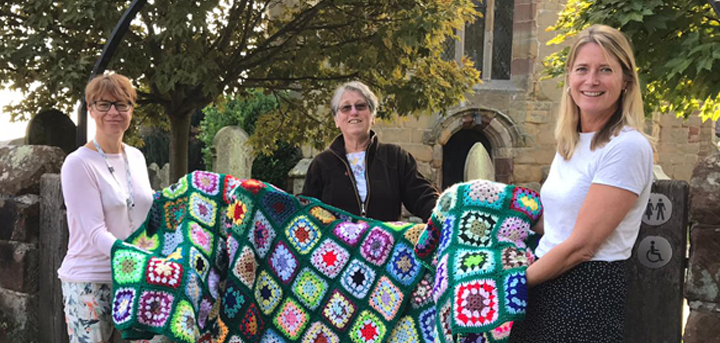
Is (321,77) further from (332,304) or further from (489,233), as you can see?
(489,233)

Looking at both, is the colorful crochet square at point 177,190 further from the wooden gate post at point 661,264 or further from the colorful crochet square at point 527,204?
the wooden gate post at point 661,264

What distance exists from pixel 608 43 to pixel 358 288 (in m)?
1.56

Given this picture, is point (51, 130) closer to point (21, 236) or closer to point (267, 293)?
point (21, 236)

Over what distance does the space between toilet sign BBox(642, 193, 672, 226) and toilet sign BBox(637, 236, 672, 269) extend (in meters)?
0.07

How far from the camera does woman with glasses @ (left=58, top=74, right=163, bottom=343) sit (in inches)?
116

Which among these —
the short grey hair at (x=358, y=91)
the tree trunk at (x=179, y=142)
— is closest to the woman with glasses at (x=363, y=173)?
the short grey hair at (x=358, y=91)

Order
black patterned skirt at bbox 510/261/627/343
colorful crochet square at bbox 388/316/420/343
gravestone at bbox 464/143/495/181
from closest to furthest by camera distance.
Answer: black patterned skirt at bbox 510/261/627/343, colorful crochet square at bbox 388/316/420/343, gravestone at bbox 464/143/495/181

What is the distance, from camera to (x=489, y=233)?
251cm

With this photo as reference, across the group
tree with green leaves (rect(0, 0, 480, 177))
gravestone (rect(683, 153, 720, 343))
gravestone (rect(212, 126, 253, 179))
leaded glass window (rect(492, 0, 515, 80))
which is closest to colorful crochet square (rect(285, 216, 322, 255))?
gravestone (rect(683, 153, 720, 343))

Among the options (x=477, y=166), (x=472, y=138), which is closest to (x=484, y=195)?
(x=477, y=166)

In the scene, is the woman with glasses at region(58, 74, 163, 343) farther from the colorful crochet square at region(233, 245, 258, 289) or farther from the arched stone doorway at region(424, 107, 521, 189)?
the arched stone doorway at region(424, 107, 521, 189)

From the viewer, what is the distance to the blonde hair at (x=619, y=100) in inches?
81.4

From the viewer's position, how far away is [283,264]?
127 inches

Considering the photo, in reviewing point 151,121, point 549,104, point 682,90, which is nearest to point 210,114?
point 151,121
